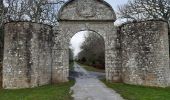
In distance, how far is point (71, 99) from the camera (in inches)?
507

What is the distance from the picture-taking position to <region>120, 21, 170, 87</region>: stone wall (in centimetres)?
1881

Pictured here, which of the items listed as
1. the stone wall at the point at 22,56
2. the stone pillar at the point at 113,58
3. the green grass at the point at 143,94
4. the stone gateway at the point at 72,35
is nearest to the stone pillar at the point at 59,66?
the stone gateway at the point at 72,35

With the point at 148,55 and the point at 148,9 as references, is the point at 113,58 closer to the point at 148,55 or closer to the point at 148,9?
the point at 148,55

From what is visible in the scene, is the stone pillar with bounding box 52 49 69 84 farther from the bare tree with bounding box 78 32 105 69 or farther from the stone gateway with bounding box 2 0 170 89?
the bare tree with bounding box 78 32 105 69

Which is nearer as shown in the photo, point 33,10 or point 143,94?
point 143,94

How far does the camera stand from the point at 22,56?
18.5 m

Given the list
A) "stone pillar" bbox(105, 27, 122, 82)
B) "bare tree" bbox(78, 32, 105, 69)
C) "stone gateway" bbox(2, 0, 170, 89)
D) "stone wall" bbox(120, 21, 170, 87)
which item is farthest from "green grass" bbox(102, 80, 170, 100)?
"bare tree" bbox(78, 32, 105, 69)

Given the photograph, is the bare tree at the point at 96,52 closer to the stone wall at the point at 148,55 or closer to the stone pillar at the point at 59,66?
the stone pillar at the point at 59,66

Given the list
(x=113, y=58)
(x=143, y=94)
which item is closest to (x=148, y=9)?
(x=113, y=58)

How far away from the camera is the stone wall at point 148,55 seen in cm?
1881

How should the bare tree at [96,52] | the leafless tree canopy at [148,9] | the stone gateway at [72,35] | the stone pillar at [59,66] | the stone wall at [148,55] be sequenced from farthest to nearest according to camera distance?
the bare tree at [96,52]
the leafless tree canopy at [148,9]
the stone pillar at [59,66]
the stone wall at [148,55]
the stone gateway at [72,35]

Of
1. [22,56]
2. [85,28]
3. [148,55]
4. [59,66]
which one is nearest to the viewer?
[22,56]

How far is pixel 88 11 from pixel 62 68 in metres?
4.11

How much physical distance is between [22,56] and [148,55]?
24.3 feet
